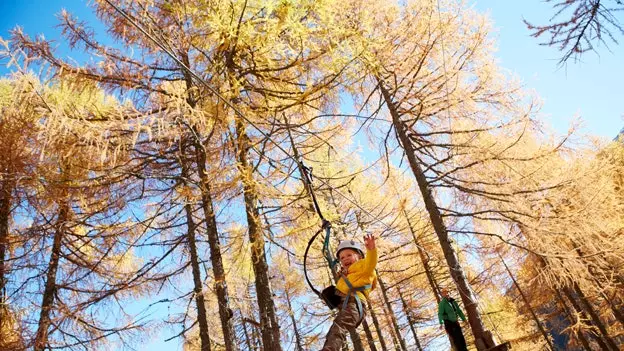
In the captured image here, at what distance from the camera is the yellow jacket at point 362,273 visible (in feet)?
10.4

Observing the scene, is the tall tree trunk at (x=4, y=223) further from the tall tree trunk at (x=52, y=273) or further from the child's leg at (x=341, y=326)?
the child's leg at (x=341, y=326)

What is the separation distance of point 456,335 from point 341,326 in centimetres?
342

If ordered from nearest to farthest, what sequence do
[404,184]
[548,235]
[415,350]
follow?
[548,235] < [404,184] < [415,350]

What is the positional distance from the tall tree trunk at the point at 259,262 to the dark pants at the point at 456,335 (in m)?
2.60

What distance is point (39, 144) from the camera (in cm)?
538

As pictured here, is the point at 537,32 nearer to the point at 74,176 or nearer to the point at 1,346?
the point at 74,176

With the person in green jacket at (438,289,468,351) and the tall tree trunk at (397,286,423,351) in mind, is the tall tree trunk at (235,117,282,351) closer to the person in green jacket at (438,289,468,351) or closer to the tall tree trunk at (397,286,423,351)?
the person in green jacket at (438,289,468,351)

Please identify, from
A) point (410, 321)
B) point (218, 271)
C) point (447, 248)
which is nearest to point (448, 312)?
point (447, 248)

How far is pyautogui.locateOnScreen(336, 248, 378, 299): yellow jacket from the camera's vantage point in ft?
10.4

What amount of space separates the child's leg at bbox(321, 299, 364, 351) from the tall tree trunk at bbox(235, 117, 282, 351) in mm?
2334

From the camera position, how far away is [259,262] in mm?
5398

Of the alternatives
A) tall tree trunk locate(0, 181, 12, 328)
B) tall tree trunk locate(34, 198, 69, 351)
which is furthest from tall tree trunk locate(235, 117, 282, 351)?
tall tree trunk locate(0, 181, 12, 328)

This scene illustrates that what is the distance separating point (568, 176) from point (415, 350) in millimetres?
8722

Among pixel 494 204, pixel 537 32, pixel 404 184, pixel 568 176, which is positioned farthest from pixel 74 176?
pixel 404 184
